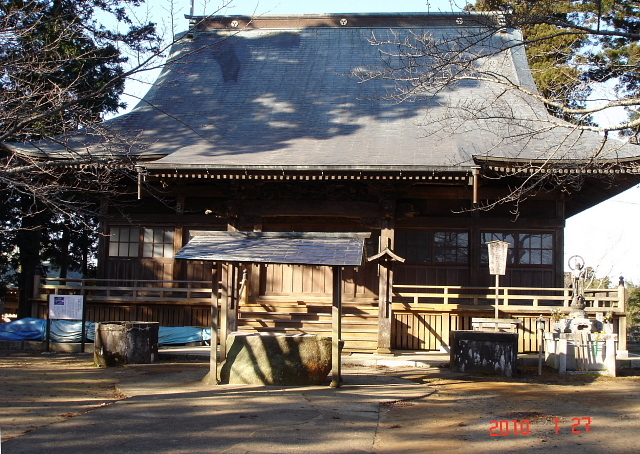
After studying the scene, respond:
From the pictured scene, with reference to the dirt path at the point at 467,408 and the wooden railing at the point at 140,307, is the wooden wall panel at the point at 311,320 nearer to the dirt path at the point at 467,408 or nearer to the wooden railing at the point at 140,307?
the wooden railing at the point at 140,307

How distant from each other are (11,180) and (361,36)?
14685 millimetres

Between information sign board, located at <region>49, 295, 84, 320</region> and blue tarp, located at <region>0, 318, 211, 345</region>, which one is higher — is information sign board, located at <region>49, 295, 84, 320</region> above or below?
above

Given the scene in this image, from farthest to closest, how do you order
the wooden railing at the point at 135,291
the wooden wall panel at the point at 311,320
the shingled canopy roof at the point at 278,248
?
the wooden railing at the point at 135,291
the wooden wall panel at the point at 311,320
the shingled canopy roof at the point at 278,248

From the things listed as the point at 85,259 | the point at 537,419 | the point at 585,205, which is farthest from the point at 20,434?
the point at 85,259

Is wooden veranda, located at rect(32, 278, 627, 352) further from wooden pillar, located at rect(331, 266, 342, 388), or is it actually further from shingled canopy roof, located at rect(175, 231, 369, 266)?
wooden pillar, located at rect(331, 266, 342, 388)

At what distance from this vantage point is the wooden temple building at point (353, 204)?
13.2m

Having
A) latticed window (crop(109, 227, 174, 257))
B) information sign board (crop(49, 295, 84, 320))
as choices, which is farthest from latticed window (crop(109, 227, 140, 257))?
information sign board (crop(49, 295, 84, 320))

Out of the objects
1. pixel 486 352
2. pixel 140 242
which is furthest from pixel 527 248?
pixel 140 242

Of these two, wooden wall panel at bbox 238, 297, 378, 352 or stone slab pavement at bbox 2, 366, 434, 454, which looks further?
wooden wall panel at bbox 238, 297, 378, 352

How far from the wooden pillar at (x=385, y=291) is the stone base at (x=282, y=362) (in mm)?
4208

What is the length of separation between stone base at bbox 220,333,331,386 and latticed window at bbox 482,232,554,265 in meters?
7.52

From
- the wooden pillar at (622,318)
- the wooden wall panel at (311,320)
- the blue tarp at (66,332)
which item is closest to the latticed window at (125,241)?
the blue tarp at (66,332)

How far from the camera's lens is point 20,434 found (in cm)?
600

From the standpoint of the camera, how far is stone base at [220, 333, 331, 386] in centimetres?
906
